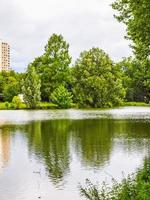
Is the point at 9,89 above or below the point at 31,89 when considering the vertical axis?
above

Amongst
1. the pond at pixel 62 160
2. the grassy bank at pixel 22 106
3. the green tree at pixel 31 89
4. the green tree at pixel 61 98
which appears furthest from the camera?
the green tree at pixel 61 98

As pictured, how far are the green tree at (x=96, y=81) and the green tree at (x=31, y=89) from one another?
449 inches

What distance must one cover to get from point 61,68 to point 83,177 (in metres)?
84.9

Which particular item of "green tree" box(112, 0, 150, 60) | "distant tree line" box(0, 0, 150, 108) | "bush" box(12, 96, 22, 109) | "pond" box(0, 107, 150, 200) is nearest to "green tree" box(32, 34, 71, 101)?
"distant tree line" box(0, 0, 150, 108)

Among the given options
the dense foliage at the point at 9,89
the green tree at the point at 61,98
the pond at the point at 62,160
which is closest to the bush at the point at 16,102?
the green tree at the point at 61,98

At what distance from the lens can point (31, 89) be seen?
92938mm

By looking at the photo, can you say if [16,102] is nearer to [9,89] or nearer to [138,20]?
[9,89]

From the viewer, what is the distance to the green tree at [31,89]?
298ft

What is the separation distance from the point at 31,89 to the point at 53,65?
10.9 meters

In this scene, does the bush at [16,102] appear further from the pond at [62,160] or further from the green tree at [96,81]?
the pond at [62,160]

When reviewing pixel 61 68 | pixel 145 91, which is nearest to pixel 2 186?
pixel 61 68

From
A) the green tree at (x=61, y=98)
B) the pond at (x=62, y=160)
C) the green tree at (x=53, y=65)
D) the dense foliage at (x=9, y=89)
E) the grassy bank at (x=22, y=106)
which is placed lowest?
the pond at (x=62, y=160)

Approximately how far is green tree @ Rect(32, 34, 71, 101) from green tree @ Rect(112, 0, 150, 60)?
76.2 metres

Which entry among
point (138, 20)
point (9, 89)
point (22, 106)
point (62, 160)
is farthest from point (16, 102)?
point (138, 20)
